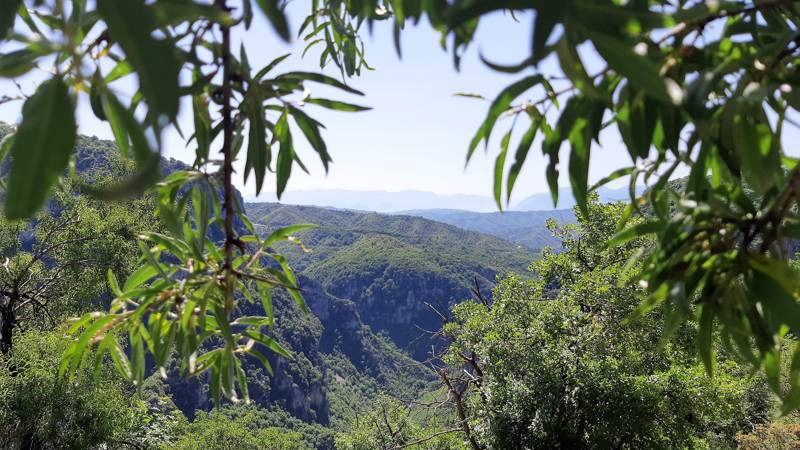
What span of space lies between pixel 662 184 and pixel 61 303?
11990 mm

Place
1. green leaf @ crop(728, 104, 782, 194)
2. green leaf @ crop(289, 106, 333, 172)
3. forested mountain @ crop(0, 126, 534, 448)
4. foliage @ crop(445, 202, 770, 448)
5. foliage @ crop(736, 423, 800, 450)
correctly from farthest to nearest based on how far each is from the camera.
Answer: forested mountain @ crop(0, 126, 534, 448), foliage @ crop(736, 423, 800, 450), foliage @ crop(445, 202, 770, 448), green leaf @ crop(289, 106, 333, 172), green leaf @ crop(728, 104, 782, 194)

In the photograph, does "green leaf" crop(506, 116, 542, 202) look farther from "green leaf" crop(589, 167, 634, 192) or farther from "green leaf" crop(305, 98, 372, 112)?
"green leaf" crop(305, 98, 372, 112)

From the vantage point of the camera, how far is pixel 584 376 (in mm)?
6598

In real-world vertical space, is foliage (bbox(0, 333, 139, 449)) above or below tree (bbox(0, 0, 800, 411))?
below

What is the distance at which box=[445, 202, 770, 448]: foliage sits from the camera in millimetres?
6520

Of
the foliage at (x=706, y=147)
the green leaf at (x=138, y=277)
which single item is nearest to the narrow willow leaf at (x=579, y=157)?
the foliage at (x=706, y=147)

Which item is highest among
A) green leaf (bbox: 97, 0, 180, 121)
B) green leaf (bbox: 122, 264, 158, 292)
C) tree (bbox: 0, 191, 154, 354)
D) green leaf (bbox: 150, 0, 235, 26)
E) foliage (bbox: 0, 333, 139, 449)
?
green leaf (bbox: 150, 0, 235, 26)

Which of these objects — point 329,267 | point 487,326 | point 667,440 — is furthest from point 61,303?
point 329,267

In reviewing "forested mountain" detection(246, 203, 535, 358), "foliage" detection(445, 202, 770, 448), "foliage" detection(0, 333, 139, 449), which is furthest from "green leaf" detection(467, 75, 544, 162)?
"forested mountain" detection(246, 203, 535, 358)

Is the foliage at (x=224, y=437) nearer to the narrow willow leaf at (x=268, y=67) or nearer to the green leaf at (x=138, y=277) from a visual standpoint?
the green leaf at (x=138, y=277)

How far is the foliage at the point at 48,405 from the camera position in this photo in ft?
21.7

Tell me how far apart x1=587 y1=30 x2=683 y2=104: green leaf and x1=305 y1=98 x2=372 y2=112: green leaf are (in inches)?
15.5

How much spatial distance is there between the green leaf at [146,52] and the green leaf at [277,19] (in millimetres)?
59

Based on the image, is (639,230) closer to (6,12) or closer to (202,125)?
(202,125)
